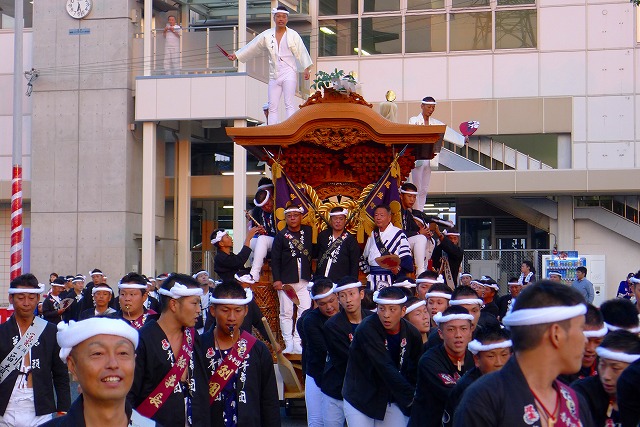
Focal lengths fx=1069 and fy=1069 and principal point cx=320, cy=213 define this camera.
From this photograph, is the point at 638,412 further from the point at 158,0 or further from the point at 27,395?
the point at 158,0

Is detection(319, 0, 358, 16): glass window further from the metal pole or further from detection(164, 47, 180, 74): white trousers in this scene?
the metal pole

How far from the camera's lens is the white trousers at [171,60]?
2844cm

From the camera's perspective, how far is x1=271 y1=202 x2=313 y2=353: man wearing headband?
1385 cm

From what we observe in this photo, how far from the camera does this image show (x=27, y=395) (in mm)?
9086

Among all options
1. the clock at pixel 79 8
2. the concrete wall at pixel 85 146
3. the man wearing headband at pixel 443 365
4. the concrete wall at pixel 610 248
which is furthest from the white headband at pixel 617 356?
the clock at pixel 79 8

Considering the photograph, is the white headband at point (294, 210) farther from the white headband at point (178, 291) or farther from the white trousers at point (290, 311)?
the white headband at point (178, 291)

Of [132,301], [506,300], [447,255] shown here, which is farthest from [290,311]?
[132,301]

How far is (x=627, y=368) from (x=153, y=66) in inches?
988

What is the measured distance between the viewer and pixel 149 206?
28922 millimetres

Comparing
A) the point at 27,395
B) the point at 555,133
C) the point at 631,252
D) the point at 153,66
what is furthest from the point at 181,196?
the point at 27,395

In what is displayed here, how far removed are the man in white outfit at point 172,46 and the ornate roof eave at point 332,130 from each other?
46.2 ft

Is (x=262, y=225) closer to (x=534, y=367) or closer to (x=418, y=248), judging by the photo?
(x=418, y=248)

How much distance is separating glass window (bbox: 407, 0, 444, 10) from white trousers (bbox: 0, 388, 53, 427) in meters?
26.1

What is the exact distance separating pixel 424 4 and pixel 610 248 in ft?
31.0
